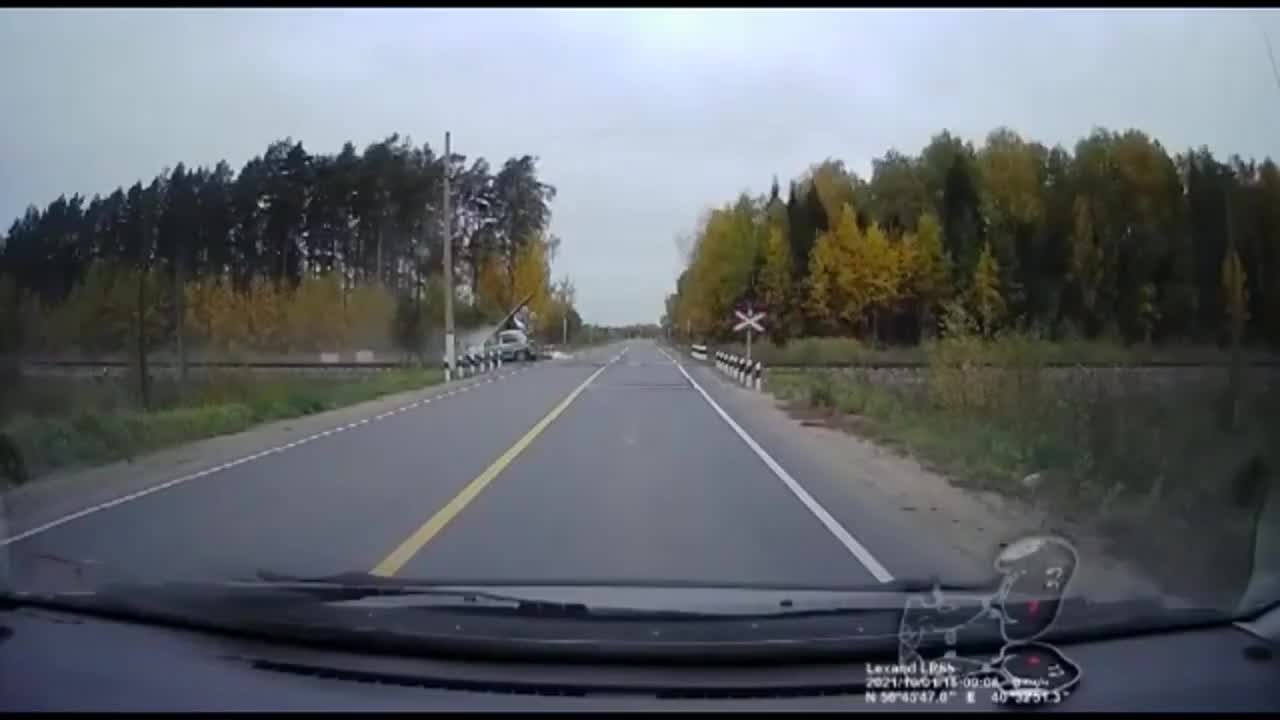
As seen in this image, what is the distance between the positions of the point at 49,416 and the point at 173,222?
14.2 feet

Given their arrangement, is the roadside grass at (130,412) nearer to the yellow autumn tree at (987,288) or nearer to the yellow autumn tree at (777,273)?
the yellow autumn tree at (777,273)

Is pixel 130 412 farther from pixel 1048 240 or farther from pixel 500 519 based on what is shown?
pixel 1048 240

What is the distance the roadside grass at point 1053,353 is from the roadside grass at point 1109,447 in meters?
0.18

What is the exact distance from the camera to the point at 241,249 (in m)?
15.5

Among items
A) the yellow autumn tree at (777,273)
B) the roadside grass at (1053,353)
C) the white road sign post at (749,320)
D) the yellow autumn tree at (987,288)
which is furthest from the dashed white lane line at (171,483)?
the yellow autumn tree at (987,288)

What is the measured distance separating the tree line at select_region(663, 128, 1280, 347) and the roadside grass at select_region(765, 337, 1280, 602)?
850 millimetres

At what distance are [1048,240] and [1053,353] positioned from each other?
12.9 ft

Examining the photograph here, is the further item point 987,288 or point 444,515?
point 987,288

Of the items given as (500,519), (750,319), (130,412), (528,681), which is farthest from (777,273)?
(130,412)

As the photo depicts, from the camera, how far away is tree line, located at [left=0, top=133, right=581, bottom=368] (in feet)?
47.6

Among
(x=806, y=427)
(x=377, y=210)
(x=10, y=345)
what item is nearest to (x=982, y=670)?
(x=10, y=345)

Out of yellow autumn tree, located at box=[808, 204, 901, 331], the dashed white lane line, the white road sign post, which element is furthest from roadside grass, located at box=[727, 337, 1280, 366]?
the dashed white lane line

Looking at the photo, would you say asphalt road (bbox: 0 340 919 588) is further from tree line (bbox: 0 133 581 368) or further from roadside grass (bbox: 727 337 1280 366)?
tree line (bbox: 0 133 581 368)

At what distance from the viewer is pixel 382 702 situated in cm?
395
